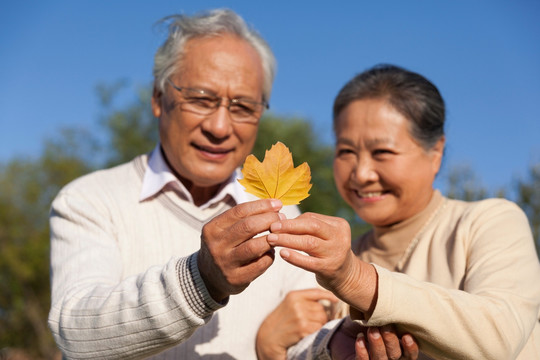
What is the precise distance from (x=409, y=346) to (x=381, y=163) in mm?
1420

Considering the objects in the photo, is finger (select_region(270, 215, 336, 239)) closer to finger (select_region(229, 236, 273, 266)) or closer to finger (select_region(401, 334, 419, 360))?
finger (select_region(229, 236, 273, 266))

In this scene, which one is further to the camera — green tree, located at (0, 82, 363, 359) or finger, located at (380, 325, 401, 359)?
green tree, located at (0, 82, 363, 359)

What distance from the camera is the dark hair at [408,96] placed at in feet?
11.8

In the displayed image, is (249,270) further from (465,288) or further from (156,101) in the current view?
(156,101)

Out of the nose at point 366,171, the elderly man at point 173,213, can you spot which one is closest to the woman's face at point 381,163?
the nose at point 366,171

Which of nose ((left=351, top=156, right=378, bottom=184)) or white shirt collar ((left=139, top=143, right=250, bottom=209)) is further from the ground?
nose ((left=351, top=156, right=378, bottom=184))

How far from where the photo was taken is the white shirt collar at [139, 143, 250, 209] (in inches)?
142

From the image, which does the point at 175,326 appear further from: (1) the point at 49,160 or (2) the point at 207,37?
(1) the point at 49,160

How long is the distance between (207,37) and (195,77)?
0.31 metres

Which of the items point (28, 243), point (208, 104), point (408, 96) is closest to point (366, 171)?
point (408, 96)

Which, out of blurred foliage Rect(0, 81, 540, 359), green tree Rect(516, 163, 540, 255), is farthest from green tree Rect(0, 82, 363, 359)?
green tree Rect(516, 163, 540, 255)

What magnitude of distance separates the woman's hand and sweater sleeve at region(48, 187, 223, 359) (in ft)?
1.52

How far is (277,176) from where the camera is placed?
200cm

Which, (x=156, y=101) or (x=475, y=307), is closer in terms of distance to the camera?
(x=475, y=307)
